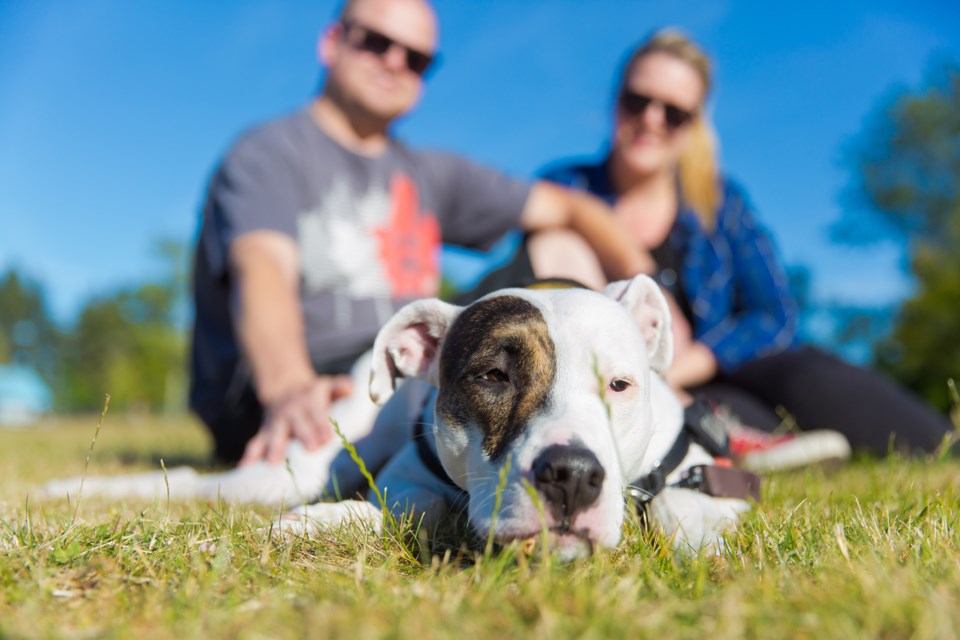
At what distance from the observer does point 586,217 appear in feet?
18.0

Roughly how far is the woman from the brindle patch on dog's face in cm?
320

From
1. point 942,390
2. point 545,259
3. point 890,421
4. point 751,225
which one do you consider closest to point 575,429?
point 545,259

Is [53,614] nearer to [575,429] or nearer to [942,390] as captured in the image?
[575,429]

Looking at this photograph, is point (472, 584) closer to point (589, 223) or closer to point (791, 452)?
point (791, 452)

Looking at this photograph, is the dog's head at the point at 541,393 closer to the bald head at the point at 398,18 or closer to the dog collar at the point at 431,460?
the dog collar at the point at 431,460

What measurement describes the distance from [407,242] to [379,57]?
1.29 m

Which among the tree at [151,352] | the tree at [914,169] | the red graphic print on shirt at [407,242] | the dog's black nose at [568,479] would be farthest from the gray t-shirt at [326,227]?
the tree at [151,352]

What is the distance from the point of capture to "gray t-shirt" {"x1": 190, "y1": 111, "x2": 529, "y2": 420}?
4.75 m

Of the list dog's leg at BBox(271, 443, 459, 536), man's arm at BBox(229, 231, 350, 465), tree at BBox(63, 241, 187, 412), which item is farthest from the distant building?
dog's leg at BBox(271, 443, 459, 536)

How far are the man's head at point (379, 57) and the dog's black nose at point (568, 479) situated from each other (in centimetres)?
404

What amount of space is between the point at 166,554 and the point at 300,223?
133 inches

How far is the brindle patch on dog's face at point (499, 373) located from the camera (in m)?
2.11

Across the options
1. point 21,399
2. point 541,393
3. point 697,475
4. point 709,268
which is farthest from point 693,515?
point 21,399

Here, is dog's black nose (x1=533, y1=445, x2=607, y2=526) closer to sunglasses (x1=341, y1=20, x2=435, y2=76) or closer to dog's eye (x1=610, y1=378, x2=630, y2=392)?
dog's eye (x1=610, y1=378, x2=630, y2=392)
